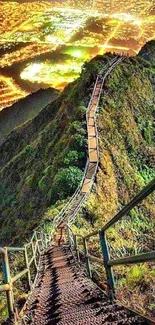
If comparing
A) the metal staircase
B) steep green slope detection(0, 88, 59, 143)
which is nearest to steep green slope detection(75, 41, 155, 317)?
the metal staircase

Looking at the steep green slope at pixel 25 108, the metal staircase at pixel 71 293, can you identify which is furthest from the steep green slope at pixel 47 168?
the steep green slope at pixel 25 108

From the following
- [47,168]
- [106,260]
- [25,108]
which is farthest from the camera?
[25,108]

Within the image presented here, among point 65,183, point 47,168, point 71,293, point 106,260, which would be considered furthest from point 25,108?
point 106,260

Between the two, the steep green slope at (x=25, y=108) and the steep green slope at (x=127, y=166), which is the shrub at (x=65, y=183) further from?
the steep green slope at (x=25, y=108)

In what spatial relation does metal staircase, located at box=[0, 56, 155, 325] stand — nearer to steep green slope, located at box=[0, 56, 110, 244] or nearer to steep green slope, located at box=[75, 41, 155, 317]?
steep green slope, located at box=[75, 41, 155, 317]

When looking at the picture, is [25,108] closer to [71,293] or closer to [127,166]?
[127,166]

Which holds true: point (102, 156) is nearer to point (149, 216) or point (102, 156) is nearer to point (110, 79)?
point (149, 216)

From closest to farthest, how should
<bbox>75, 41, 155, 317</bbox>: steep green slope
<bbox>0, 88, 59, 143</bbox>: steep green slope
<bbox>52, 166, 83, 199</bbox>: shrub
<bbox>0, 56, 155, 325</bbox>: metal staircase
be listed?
<bbox>0, 56, 155, 325</bbox>: metal staircase, <bbox>75, 41, 155, 317</bbox>: steep green slope, <bbox>52, 166, 83, 199</bbox>: shrub, <bbox>0, 88, 59, 143</bbox>: steep green slope

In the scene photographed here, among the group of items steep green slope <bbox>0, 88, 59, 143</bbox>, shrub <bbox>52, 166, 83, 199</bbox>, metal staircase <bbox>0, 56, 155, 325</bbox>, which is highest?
steep green slope <bbox>0, 88, 59, 143</bbox>

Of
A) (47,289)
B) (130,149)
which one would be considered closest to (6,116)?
(130,149)
